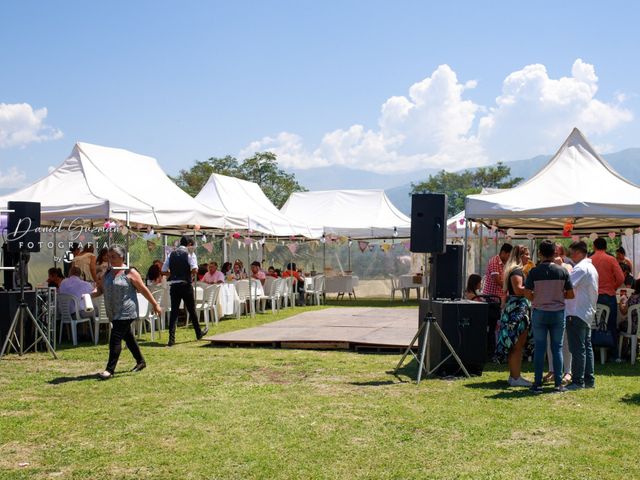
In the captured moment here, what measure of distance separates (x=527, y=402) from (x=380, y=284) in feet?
62.8

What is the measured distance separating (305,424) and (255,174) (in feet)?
160

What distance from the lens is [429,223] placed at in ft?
26.9

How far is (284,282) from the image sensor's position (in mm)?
18547

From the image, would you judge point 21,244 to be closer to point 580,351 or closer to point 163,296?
point 163,296

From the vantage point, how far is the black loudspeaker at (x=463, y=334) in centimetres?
829

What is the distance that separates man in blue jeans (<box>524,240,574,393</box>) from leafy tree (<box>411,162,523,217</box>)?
162 feet

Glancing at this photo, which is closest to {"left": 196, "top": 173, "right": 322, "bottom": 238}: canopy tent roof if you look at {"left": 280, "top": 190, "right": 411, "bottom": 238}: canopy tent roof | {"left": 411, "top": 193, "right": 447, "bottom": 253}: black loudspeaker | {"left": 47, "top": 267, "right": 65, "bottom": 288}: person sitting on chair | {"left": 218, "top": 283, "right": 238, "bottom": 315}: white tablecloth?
{"left": 280, "top": 190, "right": 411, "bottom": 238}: canopy tent roof

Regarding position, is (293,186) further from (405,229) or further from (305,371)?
(305,371)

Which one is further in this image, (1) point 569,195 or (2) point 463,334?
(1) point 569,195

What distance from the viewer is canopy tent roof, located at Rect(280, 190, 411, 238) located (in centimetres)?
2264

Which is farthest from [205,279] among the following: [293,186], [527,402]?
[293,186]

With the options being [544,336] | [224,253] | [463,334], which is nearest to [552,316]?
[544,336]

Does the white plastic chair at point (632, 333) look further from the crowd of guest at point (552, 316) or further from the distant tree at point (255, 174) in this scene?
the distant tree at point (255, 174)

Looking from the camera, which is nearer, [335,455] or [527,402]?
[335,455]
